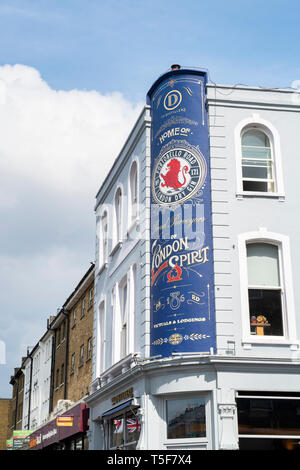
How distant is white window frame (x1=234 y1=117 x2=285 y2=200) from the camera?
60.5ft

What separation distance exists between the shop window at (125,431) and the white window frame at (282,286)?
4.07 metres

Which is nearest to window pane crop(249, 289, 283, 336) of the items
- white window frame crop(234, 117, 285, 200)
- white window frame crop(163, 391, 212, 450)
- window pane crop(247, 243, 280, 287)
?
window pane crop(247, 243, 280, 287)

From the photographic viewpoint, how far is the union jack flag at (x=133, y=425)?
700 inches

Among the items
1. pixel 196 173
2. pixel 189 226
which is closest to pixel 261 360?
pixel 189 226

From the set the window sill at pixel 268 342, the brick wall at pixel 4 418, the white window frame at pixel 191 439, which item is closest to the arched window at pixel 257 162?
the window sill at pixel 268 342

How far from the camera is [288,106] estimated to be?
19.5 m

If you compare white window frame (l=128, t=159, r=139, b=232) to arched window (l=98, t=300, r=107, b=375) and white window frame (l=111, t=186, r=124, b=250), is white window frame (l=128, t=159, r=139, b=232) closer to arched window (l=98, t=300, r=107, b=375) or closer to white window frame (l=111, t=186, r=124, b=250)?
white window frame (l=111, t=186, r=124, b=250)

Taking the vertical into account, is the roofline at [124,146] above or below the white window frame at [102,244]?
above

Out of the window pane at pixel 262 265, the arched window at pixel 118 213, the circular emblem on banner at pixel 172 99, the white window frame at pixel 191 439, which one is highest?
the circular emblem on banner at pixel 172 99

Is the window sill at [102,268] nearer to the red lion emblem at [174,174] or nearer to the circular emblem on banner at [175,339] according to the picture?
the red lion emblem at [174,174]

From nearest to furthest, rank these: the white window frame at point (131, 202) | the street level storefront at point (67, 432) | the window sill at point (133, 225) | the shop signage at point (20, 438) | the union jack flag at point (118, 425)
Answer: the union jack flag at point (118, 425), the window sill at point (133, 225), the white window frame at point (131, 202), the street level storefront at point (67, 432), the shop signage at point (20, 438)

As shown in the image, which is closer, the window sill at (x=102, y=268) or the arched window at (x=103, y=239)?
the window sill at (x=102, y=268)

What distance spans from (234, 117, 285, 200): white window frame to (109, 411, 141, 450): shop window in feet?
23.2

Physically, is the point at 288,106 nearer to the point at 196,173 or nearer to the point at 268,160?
the point at 268,160
